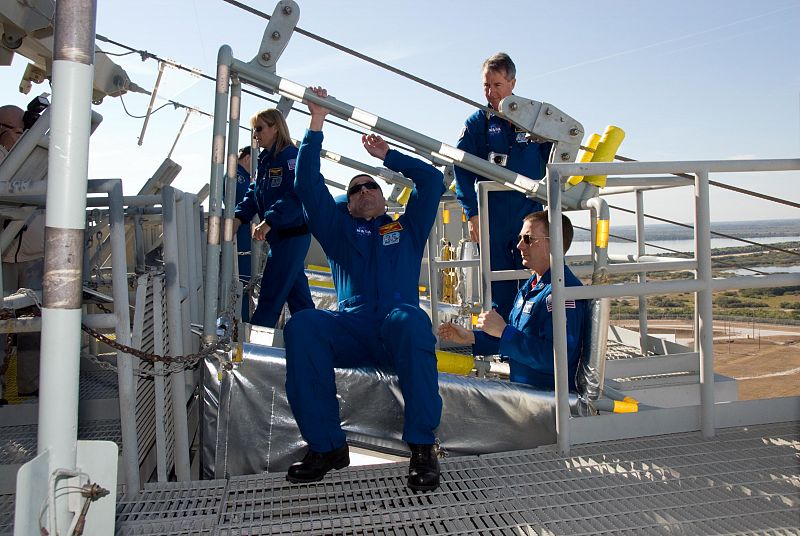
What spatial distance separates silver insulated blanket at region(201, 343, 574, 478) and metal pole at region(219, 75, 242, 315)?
13.4 inches

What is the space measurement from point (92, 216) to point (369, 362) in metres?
1.41

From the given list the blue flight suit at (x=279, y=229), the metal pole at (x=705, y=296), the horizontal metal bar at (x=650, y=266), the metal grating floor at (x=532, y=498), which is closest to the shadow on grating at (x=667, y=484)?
the metal grating floor at (x=532, y=498)

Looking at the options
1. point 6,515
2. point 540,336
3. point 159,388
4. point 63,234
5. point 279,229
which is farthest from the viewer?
point 279,229

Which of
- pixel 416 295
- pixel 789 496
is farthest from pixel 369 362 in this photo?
pixel 789 496

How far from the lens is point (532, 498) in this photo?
2.23 m

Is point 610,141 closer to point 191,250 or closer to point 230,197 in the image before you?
point 230,197

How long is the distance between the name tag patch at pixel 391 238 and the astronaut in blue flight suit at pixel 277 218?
134 cm

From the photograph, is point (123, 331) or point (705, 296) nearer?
point (123, 331)

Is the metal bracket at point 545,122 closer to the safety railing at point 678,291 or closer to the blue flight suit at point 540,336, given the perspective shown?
the safety railing at point 678,291

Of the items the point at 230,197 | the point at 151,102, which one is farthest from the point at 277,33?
the point at 151,102

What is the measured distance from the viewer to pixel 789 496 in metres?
2.18

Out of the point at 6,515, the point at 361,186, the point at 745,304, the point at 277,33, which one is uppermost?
the point at 277,33

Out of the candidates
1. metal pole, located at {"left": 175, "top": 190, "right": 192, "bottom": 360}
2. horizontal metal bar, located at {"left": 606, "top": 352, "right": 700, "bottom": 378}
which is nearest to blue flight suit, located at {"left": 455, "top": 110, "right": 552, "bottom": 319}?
horizontal metal bar, located at {"left": 606, "top": 352, "right": 700, "bottom": 378}

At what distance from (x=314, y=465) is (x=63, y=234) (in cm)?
140
